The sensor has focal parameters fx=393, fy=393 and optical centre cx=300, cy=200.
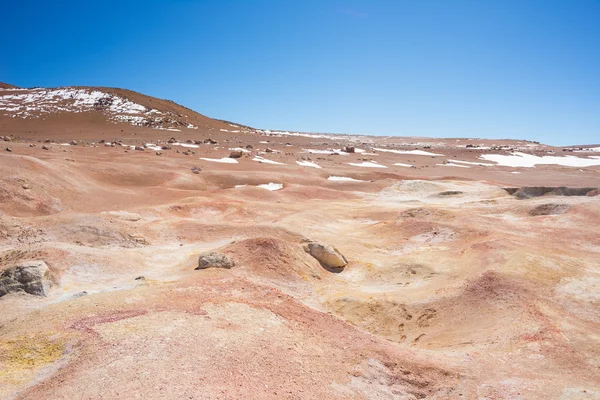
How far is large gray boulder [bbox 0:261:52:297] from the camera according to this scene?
11.1m

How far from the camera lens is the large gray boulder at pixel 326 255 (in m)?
16.3

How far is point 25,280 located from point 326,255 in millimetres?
10301

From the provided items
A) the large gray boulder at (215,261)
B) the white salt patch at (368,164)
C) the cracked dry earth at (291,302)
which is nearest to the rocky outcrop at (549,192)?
the cracked dry earth at (291,302)

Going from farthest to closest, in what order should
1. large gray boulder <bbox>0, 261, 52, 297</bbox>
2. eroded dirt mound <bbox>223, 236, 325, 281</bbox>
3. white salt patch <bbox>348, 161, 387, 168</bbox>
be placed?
white salt patch <bbox>348, 161, 387, 168</bbox>, eroded dirt mound <bbox>223, 236, 325, 281</bbox>, large gray boulder <bbox>0, 261, 52, 297</bbox>

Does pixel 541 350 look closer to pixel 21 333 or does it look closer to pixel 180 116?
pixel 21 333

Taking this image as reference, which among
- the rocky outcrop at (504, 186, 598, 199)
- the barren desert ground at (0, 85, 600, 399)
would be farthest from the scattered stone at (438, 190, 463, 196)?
the rocky outcrop at (504, 186, 598, 199)

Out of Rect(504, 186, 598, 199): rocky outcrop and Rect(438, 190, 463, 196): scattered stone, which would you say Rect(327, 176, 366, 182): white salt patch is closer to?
Rect(438, 190, 463, 196): scattered stone

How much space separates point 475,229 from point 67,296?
1751 cm

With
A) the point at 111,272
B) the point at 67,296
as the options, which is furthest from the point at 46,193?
the point at 67,296

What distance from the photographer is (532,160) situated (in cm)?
7031

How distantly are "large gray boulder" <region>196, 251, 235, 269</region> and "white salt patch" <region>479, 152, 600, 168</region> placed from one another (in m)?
61.3

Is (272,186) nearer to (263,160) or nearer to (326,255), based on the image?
(263,160)

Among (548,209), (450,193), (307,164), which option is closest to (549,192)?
(450,193)

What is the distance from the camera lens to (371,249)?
63.6 feet
